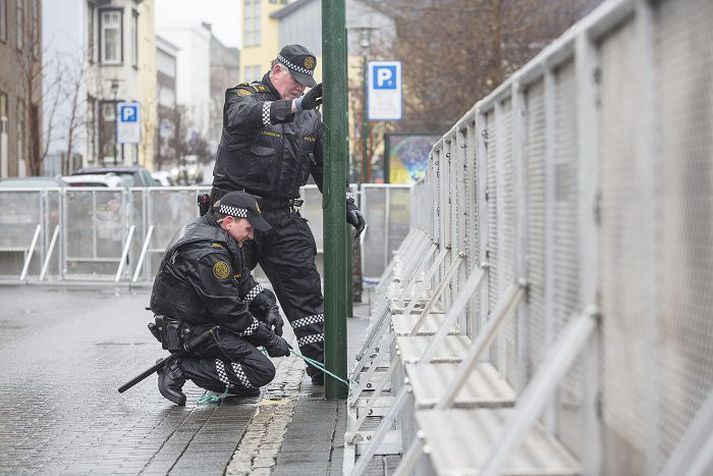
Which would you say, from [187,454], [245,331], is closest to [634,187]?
[187,454]

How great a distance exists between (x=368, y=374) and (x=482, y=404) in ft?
12.1

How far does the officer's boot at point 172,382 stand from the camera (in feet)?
28.0

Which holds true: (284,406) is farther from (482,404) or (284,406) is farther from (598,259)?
(598,259)

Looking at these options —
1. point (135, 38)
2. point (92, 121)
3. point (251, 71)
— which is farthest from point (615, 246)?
point (251, 71)

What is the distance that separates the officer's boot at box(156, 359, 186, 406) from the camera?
8531 mm

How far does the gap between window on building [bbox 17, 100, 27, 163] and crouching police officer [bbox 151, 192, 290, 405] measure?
117ft

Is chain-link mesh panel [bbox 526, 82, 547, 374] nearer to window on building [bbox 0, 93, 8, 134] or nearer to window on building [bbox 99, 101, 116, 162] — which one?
window on building [bbox 0, 93, 8, 134]

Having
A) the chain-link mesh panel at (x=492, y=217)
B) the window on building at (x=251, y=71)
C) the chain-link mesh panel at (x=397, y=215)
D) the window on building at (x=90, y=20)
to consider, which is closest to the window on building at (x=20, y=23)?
the window on building at (x=90, y=20)

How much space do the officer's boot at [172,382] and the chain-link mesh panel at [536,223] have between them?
4.31m

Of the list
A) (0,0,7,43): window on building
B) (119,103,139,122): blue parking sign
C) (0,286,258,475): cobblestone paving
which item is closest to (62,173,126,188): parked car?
(119,103,139,122): blue parking sign

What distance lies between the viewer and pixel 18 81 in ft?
143

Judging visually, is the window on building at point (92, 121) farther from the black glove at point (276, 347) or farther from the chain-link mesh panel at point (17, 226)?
the black glove at point (276, 347)

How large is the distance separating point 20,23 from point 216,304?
37166 mm

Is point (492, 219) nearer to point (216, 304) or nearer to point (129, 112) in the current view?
point (216, 304)
